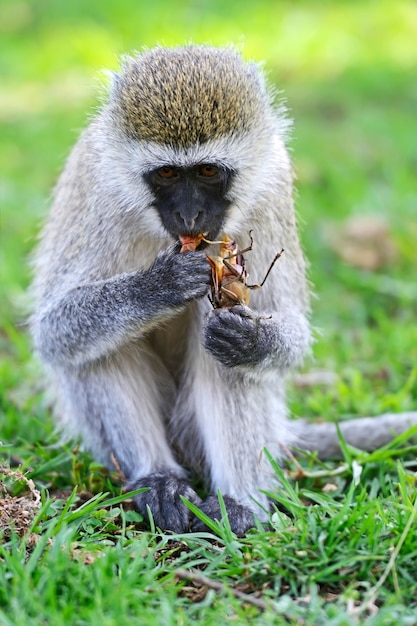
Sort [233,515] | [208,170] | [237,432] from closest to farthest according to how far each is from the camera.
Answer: [208,170] → [233,515] → [237,432]

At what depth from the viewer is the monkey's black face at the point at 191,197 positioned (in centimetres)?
403

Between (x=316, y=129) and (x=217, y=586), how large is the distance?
7938mm

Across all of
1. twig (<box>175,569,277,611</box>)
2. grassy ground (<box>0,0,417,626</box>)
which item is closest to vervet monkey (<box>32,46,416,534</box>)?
grassy ground (<box>0,0,417,626</box>)

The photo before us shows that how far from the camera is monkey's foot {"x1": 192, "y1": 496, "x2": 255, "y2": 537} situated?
163 inches

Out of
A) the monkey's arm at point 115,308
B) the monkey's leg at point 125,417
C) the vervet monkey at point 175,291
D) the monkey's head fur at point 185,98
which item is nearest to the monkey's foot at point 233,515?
the vervet monkey at point 175,291

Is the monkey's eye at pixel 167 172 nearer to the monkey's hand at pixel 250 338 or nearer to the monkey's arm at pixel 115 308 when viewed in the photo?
the monkey's arm at pixel 115 308

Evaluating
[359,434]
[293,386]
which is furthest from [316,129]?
[359,434]

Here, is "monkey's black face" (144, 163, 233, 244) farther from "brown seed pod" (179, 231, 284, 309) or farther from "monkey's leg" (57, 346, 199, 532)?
"monkey's leg" (57, 346, 199, 532)

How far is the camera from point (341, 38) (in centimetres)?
1375

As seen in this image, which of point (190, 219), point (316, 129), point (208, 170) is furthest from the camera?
point (316, 129)

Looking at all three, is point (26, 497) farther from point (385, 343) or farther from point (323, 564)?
point (385, 343)

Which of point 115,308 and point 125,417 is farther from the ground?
point 115,308

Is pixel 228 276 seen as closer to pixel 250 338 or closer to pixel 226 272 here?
pixel 226 272

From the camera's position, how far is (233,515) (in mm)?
4215
